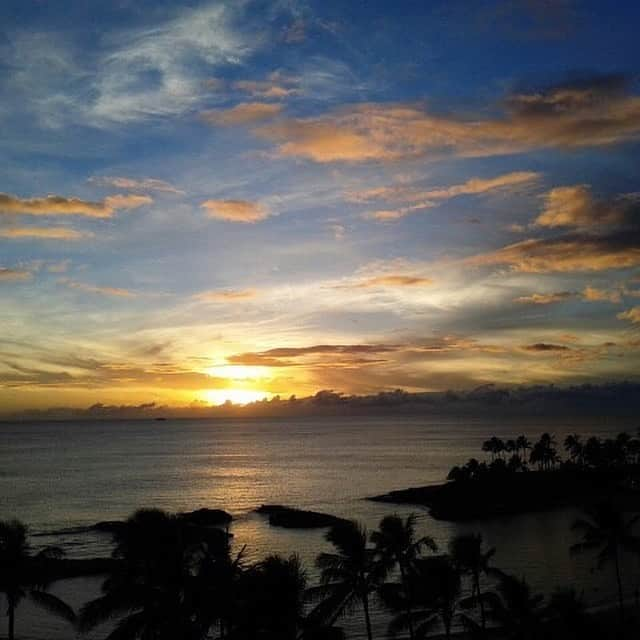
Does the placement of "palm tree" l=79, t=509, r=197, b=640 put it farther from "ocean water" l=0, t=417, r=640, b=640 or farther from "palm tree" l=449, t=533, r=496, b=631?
"ocean water" l=0, t=417, r=640, b=640

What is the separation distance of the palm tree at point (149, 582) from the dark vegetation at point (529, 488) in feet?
250

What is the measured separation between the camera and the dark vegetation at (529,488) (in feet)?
325

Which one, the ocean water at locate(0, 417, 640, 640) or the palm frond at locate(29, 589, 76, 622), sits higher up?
the palm frond at locate(29, 589, 76, 622)

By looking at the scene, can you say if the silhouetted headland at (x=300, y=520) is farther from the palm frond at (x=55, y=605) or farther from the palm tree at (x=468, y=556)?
the palm frond at (x=55, y=605)

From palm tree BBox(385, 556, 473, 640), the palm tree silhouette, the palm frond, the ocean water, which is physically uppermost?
the palm tree silhouette

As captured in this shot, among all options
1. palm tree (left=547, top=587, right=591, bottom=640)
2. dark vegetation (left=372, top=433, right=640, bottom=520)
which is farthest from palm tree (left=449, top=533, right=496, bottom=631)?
dark vegetation (left=372, top=433, right=640, bottom=520)

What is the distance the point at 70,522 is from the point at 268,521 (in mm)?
27877

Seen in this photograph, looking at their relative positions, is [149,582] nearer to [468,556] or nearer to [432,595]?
[432,595]

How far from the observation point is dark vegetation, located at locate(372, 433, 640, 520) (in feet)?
325

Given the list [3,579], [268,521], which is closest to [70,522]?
[268,521]

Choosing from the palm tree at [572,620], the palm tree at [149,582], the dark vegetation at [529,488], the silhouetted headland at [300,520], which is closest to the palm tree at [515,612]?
the palm tree at [572,620]

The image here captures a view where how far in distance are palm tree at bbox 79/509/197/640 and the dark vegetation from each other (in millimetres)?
76162

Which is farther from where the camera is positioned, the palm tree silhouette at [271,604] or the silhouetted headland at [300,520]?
the silhouetted headland at [300,520]

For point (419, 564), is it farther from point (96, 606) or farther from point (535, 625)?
point (96, 606)
